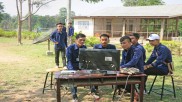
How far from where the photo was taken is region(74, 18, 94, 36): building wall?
30969mm

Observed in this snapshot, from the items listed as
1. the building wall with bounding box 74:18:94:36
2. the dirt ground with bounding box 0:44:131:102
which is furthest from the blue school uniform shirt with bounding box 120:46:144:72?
the building wall with bounding box 74:18:94:36

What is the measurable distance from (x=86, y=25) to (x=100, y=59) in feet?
89.0

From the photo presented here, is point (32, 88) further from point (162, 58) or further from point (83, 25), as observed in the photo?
point (83, 25)

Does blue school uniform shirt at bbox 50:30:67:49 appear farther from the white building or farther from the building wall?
the building wall

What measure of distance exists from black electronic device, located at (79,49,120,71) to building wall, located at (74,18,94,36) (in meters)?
26.2

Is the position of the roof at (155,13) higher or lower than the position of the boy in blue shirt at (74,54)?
higher

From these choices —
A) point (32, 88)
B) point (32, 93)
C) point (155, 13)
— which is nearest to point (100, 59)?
point (32, 93)

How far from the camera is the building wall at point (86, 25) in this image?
3097 centimetres

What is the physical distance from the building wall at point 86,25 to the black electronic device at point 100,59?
26.2m

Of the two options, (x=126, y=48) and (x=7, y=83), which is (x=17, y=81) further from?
(x=126, y=48)

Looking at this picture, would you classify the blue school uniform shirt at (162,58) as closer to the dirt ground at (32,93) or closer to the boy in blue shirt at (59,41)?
the dirt ground at (32,93)

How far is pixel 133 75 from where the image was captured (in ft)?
15.7

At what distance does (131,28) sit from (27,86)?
79.8 ft

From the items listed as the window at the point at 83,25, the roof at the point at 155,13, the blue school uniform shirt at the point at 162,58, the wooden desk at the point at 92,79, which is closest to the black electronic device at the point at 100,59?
the wooden desk at the point at 92,79
